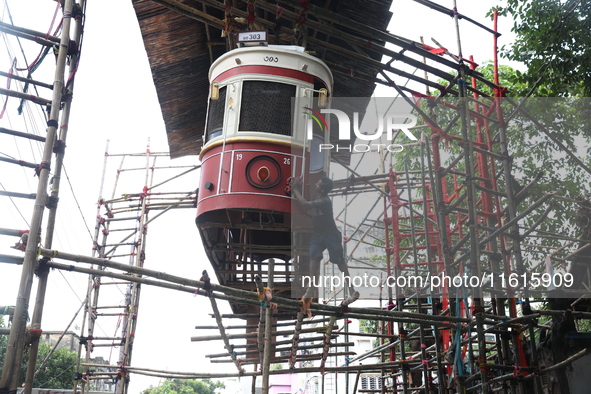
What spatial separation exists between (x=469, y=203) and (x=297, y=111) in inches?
142

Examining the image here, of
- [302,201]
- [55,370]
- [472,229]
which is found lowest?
[55,370]

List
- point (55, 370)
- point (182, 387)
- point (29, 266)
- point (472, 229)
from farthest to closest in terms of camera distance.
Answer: point (182, 387) → point (55, 370) → point (472, 229) → point (29, 266)

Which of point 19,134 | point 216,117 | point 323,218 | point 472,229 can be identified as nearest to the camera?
point 19,134

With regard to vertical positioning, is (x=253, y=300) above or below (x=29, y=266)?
below

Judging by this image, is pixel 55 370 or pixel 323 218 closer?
pixel 323 218

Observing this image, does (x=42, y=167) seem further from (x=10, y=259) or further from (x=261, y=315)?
(x=261, y=315)

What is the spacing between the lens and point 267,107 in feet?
34.3

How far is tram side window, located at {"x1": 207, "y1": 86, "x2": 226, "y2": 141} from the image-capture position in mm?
10695

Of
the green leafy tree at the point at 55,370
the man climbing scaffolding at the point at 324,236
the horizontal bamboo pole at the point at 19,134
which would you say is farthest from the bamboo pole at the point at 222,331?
the green leafy tree at the point at 55,370

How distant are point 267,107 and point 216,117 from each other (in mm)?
1073

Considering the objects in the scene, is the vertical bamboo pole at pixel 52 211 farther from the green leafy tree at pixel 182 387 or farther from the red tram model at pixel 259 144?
the green leafy tree at pixel 182 387

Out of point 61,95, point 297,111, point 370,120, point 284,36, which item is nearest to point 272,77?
point 297,111

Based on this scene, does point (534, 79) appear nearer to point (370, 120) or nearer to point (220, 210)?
point (370, 120)

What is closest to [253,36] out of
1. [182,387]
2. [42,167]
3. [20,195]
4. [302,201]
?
[302,201]
